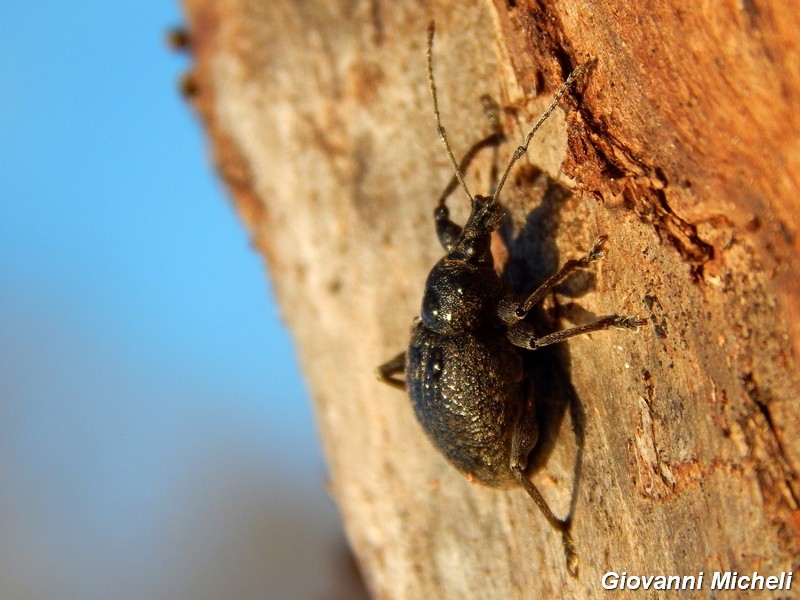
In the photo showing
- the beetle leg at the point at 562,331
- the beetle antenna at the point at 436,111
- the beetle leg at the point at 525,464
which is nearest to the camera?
the beetle leg at the point at 562,331

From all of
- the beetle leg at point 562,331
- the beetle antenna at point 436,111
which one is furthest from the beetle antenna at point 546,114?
the beetle leg at point 562,331

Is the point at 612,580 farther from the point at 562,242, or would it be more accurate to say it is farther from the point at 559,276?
the point at 562,242

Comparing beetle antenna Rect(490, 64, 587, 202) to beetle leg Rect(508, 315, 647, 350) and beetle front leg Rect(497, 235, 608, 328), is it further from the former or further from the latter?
beetle leg Rect(508, 315, 647, 350)

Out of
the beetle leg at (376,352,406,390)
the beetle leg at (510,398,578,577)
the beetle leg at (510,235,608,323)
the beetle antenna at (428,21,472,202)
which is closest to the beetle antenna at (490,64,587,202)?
the beetle antenna at (428,21,472,202)

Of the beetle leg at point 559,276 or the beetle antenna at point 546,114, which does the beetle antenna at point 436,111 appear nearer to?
the beetle antenna at point 546,114

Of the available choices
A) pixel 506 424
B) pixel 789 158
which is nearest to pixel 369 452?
pixel 506 424
